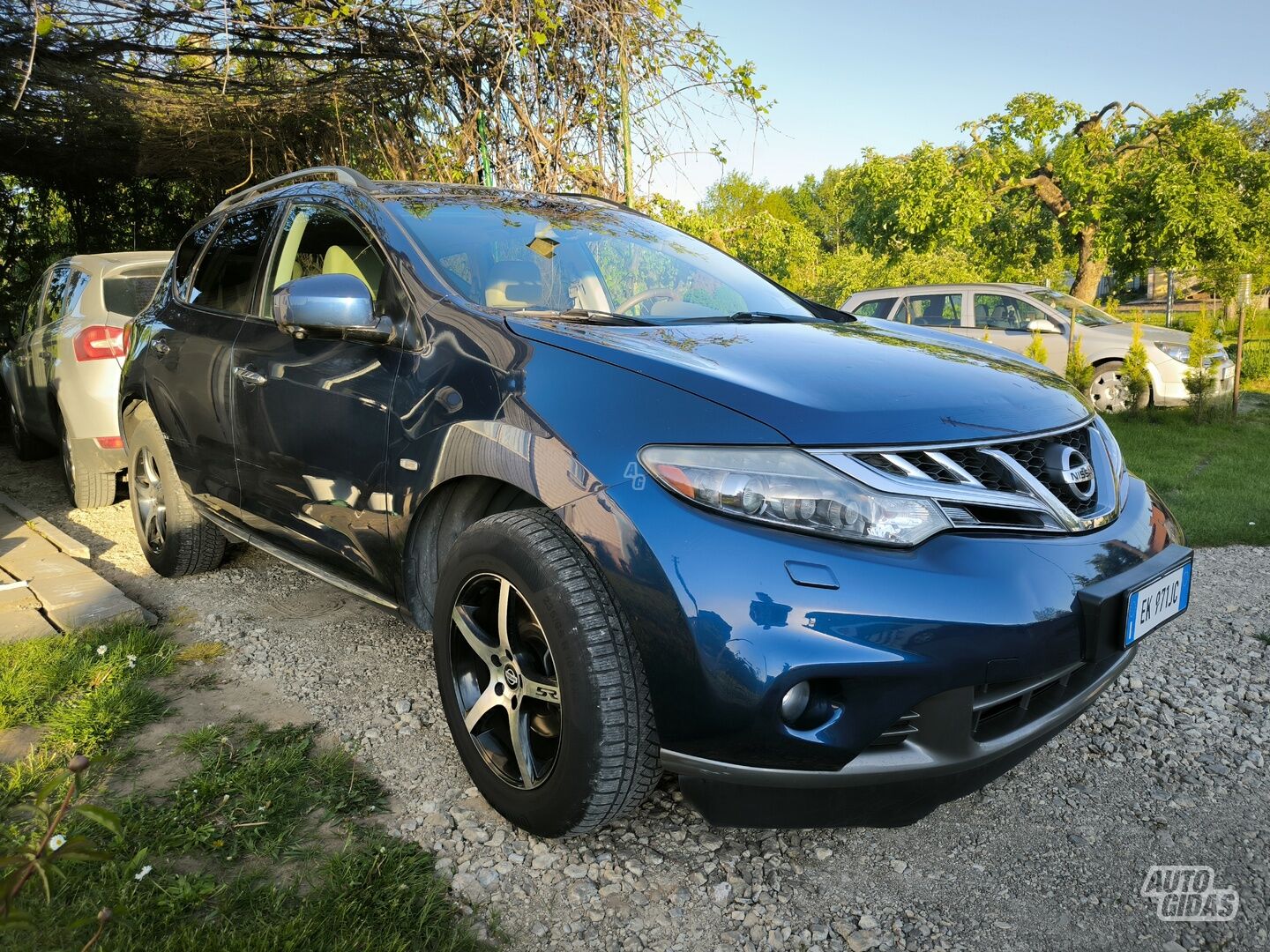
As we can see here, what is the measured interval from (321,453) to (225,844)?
1117 mm

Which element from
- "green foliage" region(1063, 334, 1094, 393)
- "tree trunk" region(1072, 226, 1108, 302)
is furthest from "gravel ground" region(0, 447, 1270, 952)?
"tree trunk" region(1072, 226, 1108, 302)

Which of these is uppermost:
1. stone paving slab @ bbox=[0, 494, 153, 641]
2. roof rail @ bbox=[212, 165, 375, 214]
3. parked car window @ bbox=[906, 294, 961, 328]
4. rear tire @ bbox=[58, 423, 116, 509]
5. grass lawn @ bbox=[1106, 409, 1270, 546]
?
roof rail @ bbox=[212, 165, 375, 214]

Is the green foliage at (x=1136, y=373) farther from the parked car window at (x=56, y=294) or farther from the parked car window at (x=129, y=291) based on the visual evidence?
the parked car window at (x=56, y=294)

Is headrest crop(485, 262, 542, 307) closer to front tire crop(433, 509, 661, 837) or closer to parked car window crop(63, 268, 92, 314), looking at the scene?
front tire crop(433, 509, 661, 837)

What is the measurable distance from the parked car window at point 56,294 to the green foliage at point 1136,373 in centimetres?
1021

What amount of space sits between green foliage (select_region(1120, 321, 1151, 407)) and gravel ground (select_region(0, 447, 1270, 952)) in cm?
793

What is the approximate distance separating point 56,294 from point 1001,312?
10109 millimetres

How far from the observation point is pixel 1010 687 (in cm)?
183

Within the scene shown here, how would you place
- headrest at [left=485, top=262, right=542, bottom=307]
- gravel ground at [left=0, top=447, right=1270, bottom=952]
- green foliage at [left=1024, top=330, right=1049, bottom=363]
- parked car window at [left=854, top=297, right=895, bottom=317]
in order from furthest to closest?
parked car window at [left=854, top=297, right=895, bottom=317] < green foliage at [left=1024, top=330, right=1049, bottom=363] < headrest at [left=485, top=262, right=542, bottom=307] < gravel ground at [left=0, top=447, right=1270, bottom=952]

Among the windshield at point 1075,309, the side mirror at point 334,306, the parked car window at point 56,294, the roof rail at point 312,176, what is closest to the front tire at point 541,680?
the side mirror at point 334,306

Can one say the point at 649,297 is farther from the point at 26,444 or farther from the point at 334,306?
the point at 26,444

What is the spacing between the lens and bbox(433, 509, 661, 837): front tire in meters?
1.84

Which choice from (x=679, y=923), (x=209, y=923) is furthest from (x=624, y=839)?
(x=209, y=923)

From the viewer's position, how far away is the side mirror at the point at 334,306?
2.46 meters
